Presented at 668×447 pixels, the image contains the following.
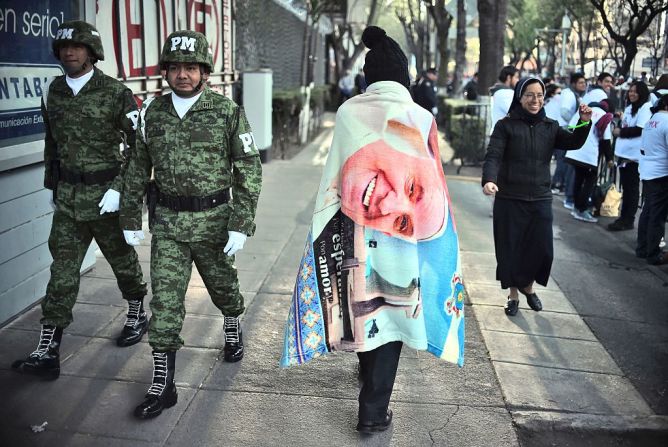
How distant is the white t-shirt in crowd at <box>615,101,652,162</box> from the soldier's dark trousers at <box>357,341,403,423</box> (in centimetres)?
605

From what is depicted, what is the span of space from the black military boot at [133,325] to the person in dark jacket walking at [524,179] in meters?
2.53

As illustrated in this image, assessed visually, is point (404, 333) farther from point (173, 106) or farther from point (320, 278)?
point (173, 106)

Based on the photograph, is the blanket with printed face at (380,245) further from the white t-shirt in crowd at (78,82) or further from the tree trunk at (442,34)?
the tree trunk at (442,34)

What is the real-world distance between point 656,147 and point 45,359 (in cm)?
615

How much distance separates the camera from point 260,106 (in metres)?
12.6

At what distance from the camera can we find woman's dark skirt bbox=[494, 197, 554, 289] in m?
5.55

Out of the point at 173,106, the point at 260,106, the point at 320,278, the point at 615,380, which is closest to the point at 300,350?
the point at 320,278

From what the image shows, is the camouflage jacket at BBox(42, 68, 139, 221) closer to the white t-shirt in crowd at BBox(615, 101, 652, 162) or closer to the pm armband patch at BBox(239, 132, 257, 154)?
the pm armband patch at BBox(239, 132, 257, 154)

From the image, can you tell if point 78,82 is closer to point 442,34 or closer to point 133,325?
point 133,325

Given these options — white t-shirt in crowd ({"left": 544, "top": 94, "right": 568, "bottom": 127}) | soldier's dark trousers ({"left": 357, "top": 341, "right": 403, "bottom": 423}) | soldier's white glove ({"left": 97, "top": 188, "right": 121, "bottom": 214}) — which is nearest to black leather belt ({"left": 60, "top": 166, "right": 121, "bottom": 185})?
soldier's white glove ({"left": 97, "top": 188, "right": 121, "bottom": 214})

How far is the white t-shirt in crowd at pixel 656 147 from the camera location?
7492 millimetres

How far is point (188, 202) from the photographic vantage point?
155 inches

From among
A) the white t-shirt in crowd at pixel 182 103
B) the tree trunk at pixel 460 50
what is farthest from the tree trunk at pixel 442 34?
the white t-shirt in crowd at pixel 182 103

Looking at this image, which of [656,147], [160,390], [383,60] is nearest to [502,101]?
[656,147]
